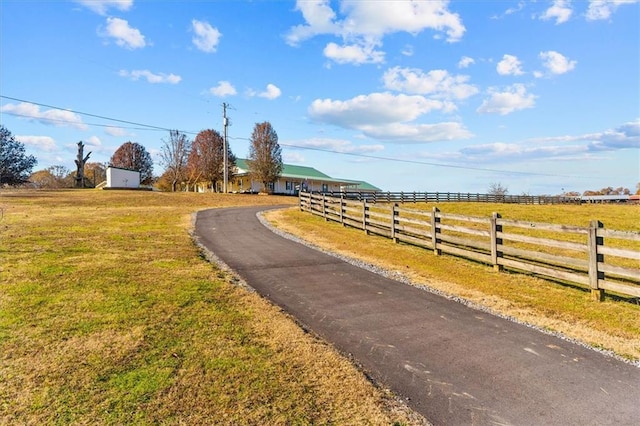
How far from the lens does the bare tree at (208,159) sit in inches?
2035

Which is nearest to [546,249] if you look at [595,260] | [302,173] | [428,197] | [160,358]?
[595,260]

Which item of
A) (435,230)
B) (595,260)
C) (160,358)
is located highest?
(435,230)

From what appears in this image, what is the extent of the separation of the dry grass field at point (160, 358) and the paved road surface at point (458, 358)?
0.45 meters

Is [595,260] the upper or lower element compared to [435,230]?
lower

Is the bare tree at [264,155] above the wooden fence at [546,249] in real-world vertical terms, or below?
above

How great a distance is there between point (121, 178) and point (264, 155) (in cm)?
1792

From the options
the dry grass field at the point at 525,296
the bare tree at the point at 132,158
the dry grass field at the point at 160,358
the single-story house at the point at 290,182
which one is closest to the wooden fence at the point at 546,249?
the dry grass field at the point at 525,296

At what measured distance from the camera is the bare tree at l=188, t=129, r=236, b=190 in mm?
51688

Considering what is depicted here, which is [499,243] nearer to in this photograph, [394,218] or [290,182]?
[394,218]

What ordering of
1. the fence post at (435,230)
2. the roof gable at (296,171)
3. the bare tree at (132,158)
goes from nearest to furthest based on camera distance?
the fence post at (435,230), the roof gable at (296,171), the bare tree at (132,158)

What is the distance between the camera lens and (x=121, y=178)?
4631 centimetres

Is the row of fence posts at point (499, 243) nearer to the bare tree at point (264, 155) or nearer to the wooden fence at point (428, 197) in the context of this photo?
the wooden fence at point (428, 197)

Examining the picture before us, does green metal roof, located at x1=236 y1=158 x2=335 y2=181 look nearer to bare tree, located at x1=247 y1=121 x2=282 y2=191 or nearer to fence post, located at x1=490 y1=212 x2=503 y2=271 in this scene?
bare tree, located at x1=247 y1=121 x2=282 y2=191

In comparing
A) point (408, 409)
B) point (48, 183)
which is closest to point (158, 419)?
point (408, 409)
